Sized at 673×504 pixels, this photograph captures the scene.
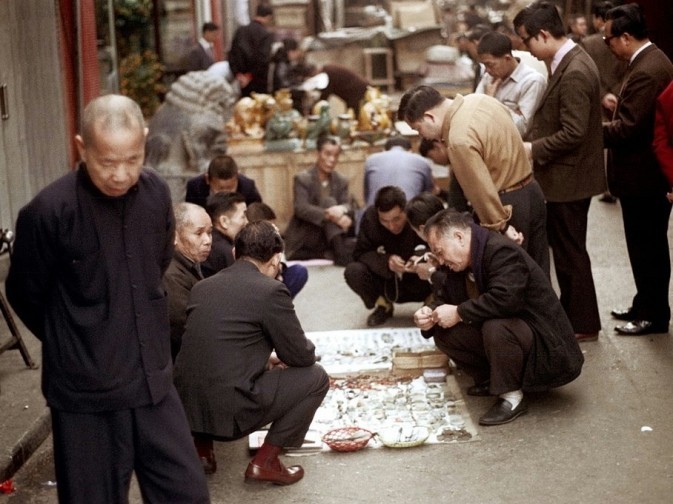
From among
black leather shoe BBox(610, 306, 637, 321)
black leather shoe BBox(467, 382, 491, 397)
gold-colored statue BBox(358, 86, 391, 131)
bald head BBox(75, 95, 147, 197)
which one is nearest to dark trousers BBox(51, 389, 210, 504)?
bald head BBox(75, 95, 147, 197)

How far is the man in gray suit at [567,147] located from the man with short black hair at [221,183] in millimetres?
2138

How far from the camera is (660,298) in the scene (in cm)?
744

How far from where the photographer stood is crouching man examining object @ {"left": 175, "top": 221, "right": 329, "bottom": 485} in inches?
211

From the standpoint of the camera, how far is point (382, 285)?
27.2 ft

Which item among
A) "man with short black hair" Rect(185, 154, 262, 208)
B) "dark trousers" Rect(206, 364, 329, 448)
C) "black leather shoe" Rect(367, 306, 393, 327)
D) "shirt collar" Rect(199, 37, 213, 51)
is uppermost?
"shirt collar" Rect(199, 37, 213, 51)

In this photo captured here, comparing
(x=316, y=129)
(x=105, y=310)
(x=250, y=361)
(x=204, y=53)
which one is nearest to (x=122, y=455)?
(x=105, y=310)

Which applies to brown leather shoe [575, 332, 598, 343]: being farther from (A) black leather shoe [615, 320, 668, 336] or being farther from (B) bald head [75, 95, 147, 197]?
(B) bald head [75, 95, 147, 197]

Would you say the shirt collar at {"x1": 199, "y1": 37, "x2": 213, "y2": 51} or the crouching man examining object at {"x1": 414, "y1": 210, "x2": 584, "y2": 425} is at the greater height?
the shirt collar at {"x1": 199, "y1": 37, "x2": 213, "y2": 51}

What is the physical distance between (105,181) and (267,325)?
1.75 meters

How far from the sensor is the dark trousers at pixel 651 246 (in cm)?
736

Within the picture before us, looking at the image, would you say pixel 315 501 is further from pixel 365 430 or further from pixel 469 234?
pixel 469 234

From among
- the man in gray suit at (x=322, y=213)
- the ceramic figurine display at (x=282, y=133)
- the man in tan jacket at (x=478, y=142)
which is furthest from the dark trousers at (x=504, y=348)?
the ceramic figurine display at (x=282, y=133)

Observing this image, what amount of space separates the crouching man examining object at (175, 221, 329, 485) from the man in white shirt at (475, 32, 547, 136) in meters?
2.75

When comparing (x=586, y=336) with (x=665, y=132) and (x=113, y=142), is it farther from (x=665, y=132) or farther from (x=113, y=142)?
→ (x=113, y=142)
